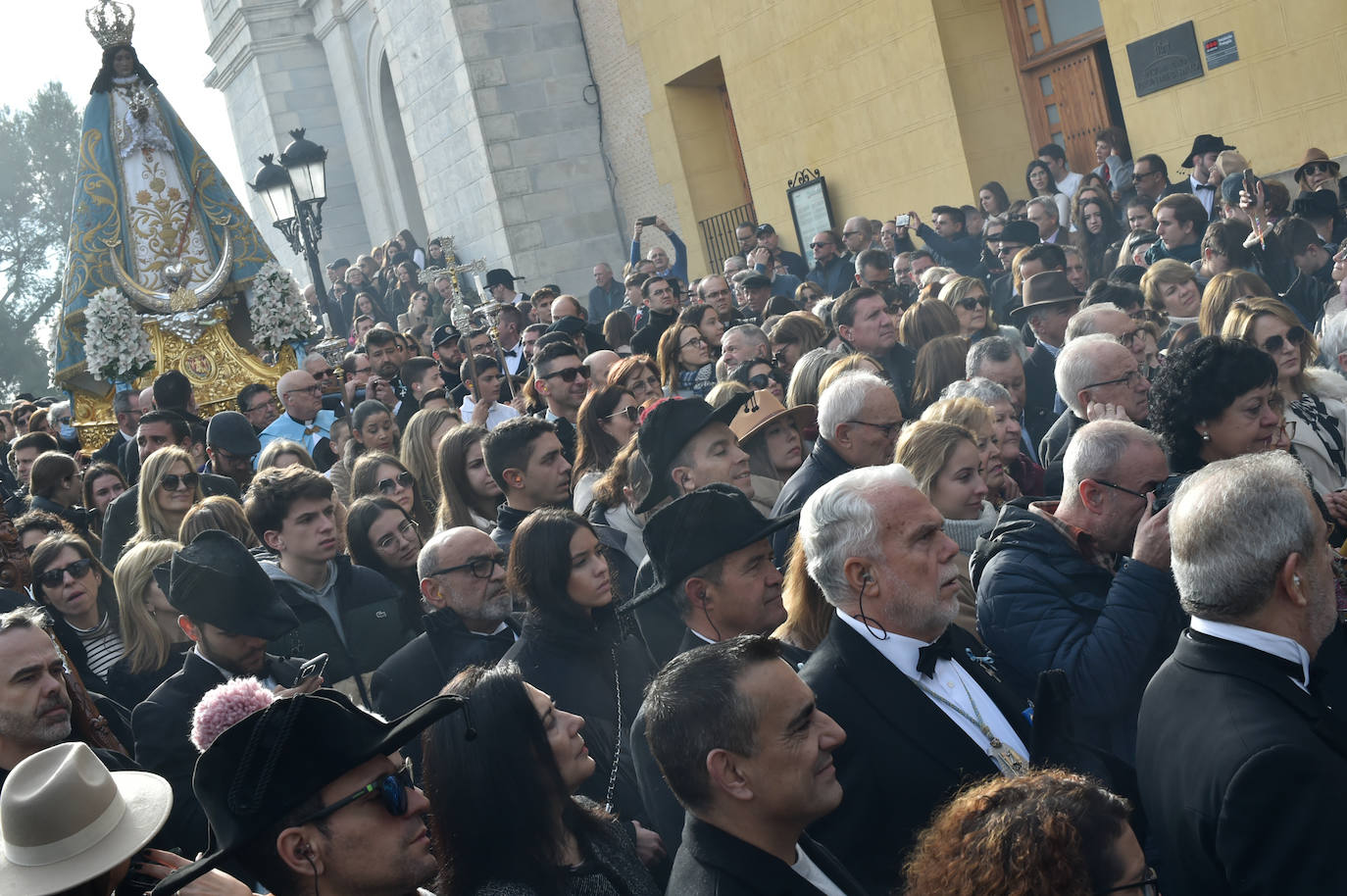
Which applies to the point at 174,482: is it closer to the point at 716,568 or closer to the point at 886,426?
the point at 886,426

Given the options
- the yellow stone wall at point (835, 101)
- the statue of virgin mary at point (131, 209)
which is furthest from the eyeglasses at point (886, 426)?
the yellow stone wall at point (835, 101)

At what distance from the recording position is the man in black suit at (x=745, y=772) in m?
2.83

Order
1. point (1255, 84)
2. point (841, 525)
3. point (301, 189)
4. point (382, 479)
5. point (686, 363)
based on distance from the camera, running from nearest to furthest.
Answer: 1. point (841, 525)
2. point (382, 479)
3. point (686, 363)
4. point (1255, 84)
5. point (301, 189)

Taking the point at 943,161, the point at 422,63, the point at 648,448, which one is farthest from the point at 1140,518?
the point at 422,63

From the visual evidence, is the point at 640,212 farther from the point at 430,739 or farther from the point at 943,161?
the point at 430,739

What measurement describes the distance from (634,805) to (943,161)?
1299 centimetres

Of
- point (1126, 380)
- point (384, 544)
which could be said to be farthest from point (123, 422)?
point (1126, 380)

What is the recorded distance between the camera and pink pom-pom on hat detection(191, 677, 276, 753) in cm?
342

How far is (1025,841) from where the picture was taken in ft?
7.29

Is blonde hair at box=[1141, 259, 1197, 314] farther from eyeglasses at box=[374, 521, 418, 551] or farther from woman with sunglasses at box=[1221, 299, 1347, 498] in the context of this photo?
eyeglasses at box=[374, 521, 418, 551]

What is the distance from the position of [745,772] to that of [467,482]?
4041mm

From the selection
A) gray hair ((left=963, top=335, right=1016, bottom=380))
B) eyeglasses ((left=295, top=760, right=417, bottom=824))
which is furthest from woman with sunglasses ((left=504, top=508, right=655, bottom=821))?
gray hair ((left=963, top=335, right=1016, bottom=380))

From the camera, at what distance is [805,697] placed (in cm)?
298

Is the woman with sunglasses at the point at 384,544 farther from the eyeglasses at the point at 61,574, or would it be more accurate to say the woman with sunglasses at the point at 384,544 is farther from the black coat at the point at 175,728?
the black coat at the point at 175,728
